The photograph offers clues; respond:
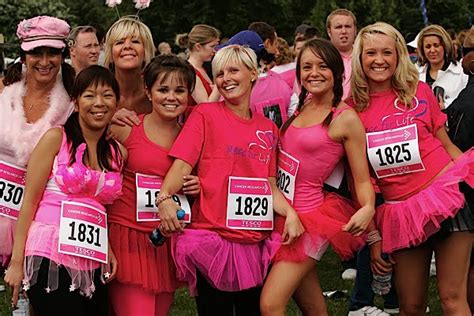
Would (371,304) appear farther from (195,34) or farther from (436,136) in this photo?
(195,34)

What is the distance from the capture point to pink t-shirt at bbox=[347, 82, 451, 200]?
17.0 feet

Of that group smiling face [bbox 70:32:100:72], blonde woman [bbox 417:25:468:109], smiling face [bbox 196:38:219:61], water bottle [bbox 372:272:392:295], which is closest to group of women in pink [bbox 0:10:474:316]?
water bottle [bbox 372:272:392:295]

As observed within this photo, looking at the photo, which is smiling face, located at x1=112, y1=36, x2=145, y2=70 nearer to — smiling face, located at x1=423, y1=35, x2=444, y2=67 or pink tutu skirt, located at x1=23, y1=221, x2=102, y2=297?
pink tutu skirt, located at x1=23, y1=221, x2=102, y2=297

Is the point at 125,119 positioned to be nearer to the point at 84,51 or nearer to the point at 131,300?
the point at 131,300

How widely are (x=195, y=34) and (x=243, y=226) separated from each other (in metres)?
3.72

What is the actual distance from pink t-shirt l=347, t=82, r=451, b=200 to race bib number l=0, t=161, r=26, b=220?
1965 millimetres

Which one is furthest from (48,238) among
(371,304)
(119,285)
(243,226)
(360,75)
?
(371,304)

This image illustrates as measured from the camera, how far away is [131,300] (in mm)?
4914

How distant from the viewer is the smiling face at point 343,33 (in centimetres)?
785

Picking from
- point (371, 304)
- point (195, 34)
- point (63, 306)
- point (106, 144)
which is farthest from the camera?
point (195, 34)

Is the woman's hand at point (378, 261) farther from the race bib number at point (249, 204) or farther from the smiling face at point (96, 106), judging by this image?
the smiling face at point (96, 106)

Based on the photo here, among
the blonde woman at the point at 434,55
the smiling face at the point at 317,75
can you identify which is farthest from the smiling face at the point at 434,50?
the smiling face at the point at 317,75

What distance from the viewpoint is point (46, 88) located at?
535cm

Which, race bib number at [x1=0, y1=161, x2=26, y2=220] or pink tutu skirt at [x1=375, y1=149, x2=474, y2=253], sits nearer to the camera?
pink tutu skirt at [x1=375, y1=149, x2=474, y2=253]
